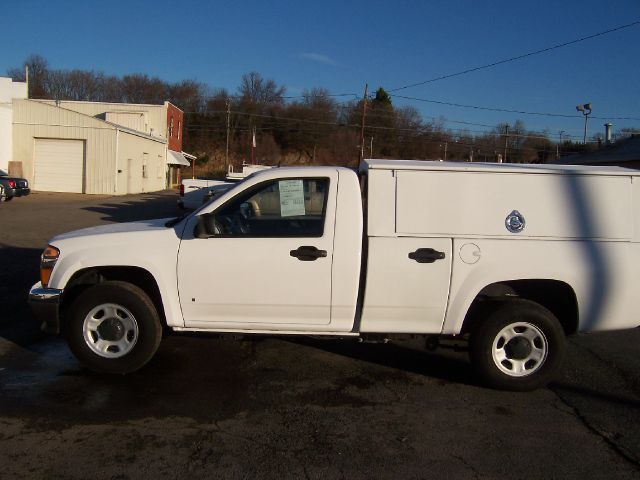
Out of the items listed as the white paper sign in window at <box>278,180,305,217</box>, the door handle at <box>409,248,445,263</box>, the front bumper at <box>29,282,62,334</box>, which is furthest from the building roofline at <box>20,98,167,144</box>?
the door handle at <box>409,248,445,263</box>

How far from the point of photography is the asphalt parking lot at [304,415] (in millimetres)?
3744

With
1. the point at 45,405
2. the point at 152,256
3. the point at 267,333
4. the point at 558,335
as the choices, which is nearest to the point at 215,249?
the point at 152,256

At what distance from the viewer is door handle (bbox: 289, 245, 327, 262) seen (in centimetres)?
492

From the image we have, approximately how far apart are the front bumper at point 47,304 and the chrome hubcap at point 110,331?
28 cm

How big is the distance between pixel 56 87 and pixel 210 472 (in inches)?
3378

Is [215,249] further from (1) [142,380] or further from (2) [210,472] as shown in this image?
(2) [210,472]

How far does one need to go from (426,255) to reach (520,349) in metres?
1.22

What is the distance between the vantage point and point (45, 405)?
15.0ft

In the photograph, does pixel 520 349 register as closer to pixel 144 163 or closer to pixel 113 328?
pixel 113 328

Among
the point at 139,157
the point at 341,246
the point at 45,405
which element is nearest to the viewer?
the point at 45,405

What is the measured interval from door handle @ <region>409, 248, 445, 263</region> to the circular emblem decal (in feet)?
2.09

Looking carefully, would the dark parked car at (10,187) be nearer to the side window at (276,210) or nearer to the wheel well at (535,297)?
the side window at (276,210)

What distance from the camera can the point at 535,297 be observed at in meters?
5.41

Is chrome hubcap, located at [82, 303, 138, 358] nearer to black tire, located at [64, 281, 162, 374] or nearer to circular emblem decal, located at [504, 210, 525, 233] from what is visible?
black tire, located at [64, 281, 162, 374]
